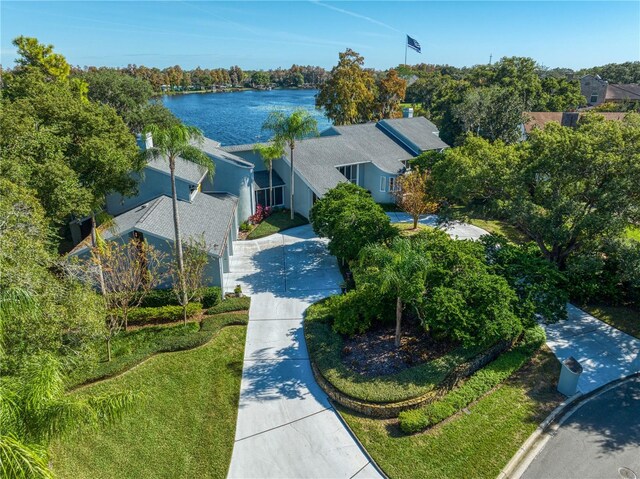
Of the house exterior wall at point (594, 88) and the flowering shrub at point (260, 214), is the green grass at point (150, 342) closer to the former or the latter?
the flowering shrub at point (260, 214)

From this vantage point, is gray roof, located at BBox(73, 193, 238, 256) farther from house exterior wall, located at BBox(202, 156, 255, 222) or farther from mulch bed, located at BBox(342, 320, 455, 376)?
mulch bed, located at BBox(342, 320, 455, 376)

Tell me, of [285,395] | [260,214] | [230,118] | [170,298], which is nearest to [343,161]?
[260,214]

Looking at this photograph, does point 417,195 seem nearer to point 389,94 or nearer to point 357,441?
point 357,441

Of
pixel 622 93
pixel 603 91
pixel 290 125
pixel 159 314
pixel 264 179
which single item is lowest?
pixel 159 314

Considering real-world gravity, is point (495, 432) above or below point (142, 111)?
below

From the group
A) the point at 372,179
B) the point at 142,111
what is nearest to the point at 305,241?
the point at 372,179

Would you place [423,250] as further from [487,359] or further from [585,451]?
[585,451]

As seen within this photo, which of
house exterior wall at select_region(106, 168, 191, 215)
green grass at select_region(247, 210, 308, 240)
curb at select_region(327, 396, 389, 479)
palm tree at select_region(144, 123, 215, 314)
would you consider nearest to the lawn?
curb at select_region(327, 396, 389, 479)

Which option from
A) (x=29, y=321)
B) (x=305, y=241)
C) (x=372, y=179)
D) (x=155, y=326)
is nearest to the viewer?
(x=29, y=321)
